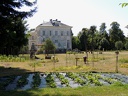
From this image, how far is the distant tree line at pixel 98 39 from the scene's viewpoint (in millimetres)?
84000

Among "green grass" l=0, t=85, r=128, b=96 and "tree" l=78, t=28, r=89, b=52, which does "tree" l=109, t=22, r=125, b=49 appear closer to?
"tree" l=78, t=28, r=89, b=52

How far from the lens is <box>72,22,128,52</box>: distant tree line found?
276 ft

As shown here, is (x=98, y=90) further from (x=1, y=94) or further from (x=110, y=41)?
(x=110, y=41)

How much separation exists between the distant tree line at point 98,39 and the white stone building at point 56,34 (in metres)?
5.77

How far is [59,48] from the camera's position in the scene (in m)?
81.3

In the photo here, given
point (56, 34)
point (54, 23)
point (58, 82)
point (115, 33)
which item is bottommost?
point (58, 82)

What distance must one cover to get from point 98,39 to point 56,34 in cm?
1649

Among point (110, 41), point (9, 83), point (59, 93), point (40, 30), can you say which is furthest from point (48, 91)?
point (110, 41)

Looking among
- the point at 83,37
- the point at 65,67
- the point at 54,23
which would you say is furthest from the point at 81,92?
the point at 83,37

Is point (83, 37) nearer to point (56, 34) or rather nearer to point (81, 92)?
point (56, 34)

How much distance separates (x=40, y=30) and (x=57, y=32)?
542 cm

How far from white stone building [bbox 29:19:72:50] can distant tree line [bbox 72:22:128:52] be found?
18.9 feet

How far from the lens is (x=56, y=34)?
269 ft

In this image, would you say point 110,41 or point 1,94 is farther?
point 110,41
